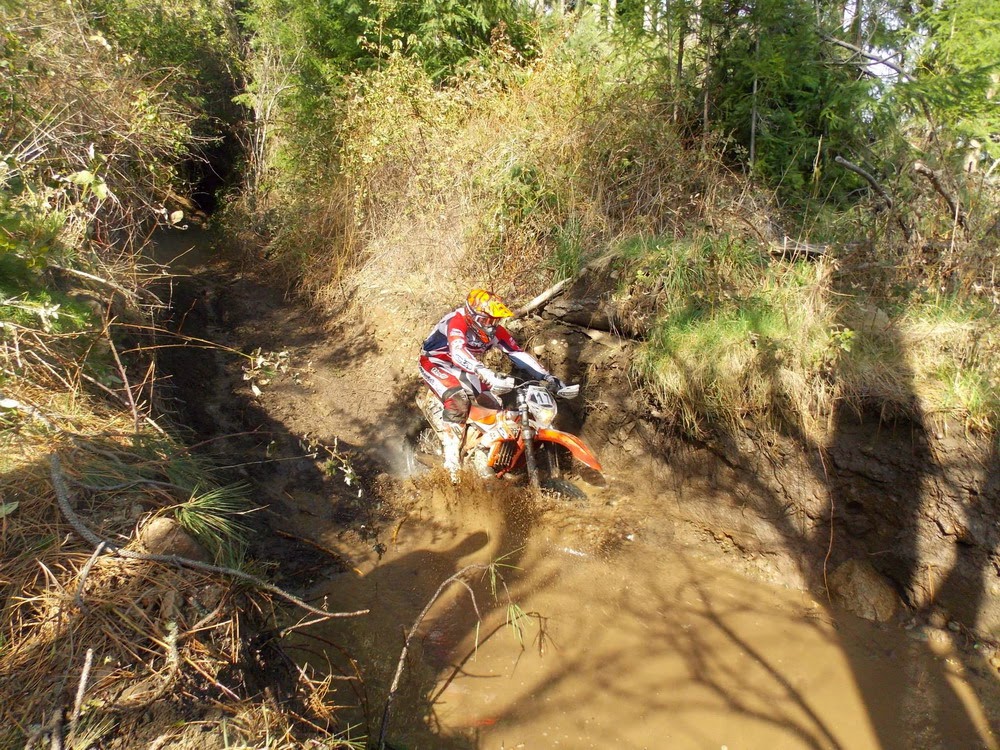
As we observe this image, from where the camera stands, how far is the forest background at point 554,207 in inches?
165

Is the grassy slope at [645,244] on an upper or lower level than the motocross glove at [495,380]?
upper

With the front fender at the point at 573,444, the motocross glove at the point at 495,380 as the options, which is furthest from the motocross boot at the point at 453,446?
the front fender at the point at 573,444

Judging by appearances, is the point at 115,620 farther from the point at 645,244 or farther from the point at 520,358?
the point at 645,244

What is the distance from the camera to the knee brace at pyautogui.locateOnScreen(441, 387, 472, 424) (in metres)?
6.07

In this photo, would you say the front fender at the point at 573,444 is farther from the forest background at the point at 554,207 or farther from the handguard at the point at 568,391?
the forest background at the point at 554,207

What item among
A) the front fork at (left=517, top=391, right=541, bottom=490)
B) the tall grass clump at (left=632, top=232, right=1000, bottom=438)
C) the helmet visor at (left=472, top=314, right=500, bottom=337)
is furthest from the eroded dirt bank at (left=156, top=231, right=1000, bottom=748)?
the helmet visor at (left=472, top=314, right=500, bottom=337)

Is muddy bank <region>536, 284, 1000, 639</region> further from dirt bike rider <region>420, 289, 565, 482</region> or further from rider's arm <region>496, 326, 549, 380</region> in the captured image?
dirt bike rider <region>420, 289, 565, 482</region>

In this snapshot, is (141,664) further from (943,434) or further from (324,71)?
(324,71)

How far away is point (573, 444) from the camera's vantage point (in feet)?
18.3

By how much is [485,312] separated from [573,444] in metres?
1.51

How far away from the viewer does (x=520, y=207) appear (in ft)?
27.1

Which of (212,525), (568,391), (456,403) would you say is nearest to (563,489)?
(568,391)

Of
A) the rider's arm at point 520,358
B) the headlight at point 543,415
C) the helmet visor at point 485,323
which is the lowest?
the headlight at point 543,415

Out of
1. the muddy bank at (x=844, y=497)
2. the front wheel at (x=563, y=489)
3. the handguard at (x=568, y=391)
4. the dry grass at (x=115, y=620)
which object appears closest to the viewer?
the dry grass at (x=115, y=620)
